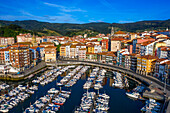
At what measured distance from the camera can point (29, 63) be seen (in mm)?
40688

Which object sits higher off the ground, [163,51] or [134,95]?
[163,51]

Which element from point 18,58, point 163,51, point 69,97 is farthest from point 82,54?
point 69,97

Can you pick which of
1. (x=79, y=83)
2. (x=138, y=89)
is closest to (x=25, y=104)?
(x=79, y=83)

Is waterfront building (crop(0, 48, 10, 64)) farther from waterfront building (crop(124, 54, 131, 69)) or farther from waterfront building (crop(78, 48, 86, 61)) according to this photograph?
waterfront building (crop(124, 54, 131, 69))

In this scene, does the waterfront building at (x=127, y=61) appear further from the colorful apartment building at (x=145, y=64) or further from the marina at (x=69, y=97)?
the marina at (x=69, y=97)

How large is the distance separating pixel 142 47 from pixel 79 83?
2244 cm

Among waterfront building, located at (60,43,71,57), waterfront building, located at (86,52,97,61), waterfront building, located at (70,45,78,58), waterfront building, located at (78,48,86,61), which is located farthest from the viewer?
waterfront building, located at (60,43,71,57)

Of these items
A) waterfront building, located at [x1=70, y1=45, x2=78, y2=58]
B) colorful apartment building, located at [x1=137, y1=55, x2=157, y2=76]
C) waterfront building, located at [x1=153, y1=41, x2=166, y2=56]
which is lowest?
colorful apartment building, located at [x1=137, y1=55, x2=157, y2=76]

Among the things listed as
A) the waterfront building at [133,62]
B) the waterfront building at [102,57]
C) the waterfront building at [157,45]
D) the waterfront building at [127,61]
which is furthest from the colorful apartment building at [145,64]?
the waterfront building at [102,57]

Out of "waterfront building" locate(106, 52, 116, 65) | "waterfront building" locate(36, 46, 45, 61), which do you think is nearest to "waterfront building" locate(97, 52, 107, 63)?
"waterfront building" locate(106, 52, 116, 65)

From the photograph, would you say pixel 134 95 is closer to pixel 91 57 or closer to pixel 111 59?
pixel 111 59

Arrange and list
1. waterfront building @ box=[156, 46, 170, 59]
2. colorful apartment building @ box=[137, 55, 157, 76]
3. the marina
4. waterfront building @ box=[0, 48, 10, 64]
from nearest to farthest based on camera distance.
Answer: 1. the marina
2. colorful apartment building @ box=[137, 55, 157, 76]
3. waterfront building @ box=[156, 46, 170, 59]
4. waterfront building @ box=[0, 48, 10, 64]

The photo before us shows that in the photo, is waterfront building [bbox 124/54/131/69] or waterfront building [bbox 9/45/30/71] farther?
waterfront building [bbox 124/54/131/69]

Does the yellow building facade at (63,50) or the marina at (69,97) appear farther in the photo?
the yellow building facade at (63,50)
